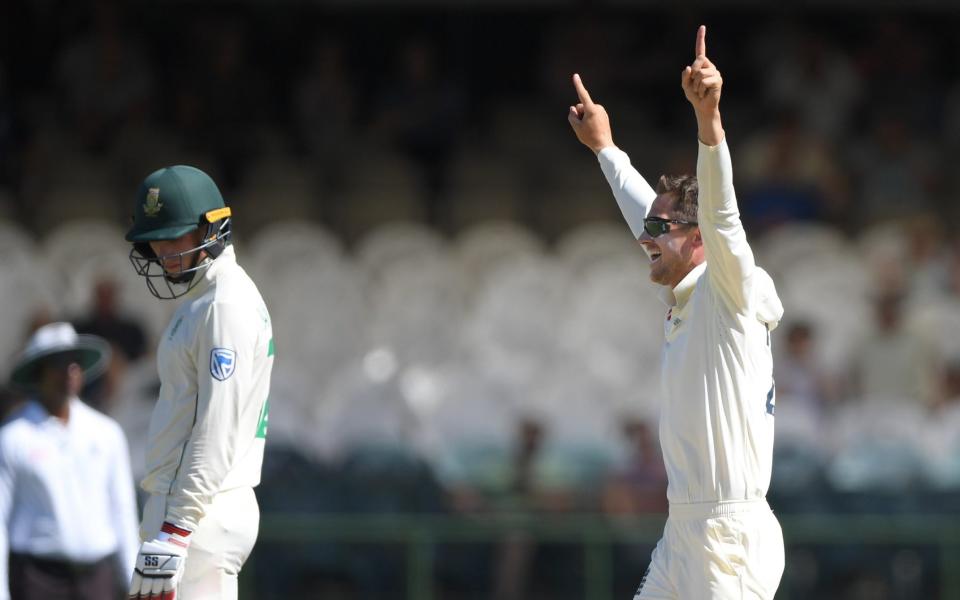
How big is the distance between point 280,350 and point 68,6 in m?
4.35

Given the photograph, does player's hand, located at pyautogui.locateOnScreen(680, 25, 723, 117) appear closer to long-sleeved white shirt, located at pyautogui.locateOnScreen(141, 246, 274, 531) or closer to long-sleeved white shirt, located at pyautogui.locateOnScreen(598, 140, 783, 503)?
long-sleeved white shirt, located at pyautogui.locateOnScreen(598, 140, 783, 503)

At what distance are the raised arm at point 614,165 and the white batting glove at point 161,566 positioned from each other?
1690 mm

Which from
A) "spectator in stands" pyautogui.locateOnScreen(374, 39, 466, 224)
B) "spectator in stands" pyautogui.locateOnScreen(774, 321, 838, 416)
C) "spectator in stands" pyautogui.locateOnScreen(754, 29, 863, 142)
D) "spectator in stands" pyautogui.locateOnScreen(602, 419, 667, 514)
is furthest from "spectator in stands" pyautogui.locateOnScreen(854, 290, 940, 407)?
"spectator in stands" pyautogui.locateOnScreen(374, 39, 466, 224)

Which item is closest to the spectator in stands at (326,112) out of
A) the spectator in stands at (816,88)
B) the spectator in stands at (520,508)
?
the spectator in stands at (816,88)

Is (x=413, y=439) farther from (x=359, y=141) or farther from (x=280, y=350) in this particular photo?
(x=359, y=141)

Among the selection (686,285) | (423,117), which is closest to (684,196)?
(686,285)

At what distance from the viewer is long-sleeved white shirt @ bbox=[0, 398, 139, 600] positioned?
20.4ft

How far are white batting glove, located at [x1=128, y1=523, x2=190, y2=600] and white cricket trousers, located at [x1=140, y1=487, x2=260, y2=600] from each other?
0.08 meters

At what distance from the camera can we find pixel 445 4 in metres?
14.3

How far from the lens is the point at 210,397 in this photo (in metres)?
4.43

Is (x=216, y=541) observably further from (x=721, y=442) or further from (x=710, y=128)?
(x=710, y=128)

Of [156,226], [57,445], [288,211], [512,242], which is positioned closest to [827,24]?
[512,242]

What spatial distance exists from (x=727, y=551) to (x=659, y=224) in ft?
3.02

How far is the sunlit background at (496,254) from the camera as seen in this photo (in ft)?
28.3
